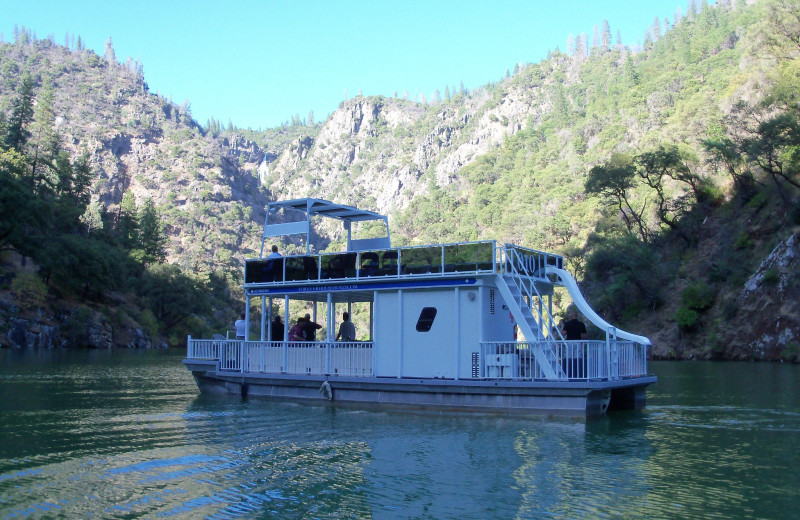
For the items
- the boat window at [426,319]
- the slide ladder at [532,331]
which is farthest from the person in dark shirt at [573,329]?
the boat window at [426,319]

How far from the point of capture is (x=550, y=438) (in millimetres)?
13094

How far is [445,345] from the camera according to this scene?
54.2 ft

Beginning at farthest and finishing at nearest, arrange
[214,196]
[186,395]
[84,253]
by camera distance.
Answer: [214,196], [84,253], [186,395]

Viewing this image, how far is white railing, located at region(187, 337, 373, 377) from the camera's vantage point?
17922mm

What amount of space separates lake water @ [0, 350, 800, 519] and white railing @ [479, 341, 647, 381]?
1.01 metres

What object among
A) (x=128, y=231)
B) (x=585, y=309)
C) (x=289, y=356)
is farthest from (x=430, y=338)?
(x=128, y=231)

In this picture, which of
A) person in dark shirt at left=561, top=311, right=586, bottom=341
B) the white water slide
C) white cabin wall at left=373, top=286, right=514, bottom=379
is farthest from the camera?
person in dark shirt at left=561, top=311, right=586, bottom=341

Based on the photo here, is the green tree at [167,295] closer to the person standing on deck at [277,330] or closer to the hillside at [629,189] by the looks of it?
the hillside at [629,189]

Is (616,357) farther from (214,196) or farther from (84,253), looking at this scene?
(214,196)

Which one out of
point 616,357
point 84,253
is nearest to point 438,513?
point 616,357

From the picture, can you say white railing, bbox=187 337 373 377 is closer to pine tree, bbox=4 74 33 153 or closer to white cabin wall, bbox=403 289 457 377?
white cabin wall, bbox=403 289 457 377

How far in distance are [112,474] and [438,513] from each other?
4865 mm

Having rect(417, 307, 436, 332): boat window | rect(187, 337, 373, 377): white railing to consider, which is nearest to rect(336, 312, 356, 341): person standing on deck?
rect(187, 337, 373, 377): white railing

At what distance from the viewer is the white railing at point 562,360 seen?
599 inches
